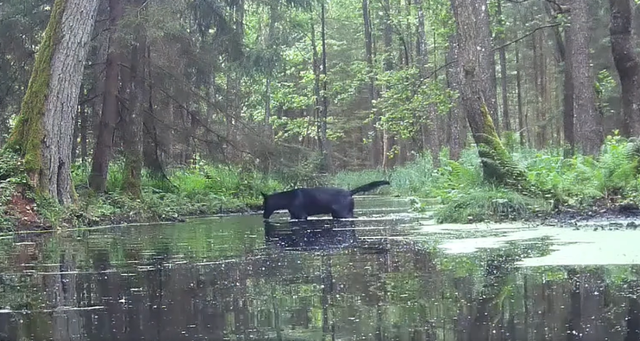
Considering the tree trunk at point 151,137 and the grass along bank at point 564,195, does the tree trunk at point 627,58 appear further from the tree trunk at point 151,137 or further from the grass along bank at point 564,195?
the tree trunk at point 151,137

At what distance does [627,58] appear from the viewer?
51.4 feet

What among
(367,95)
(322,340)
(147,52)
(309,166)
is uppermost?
(367,95)

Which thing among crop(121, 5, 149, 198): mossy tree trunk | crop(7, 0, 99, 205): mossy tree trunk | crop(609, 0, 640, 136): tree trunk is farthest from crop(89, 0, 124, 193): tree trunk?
crop(609, 0, 640, 136): tree trunk

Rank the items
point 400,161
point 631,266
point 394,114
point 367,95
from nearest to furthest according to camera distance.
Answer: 1. point 631,266
2. point 394,114
3. point 400,161
4. point 367,95

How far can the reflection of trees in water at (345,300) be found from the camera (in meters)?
3.02

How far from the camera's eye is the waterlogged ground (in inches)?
121

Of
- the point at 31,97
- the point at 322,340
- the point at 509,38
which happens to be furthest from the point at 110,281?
the point at 509,38

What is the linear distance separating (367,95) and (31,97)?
42916 millimetres

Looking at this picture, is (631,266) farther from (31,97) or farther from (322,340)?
(31,97)

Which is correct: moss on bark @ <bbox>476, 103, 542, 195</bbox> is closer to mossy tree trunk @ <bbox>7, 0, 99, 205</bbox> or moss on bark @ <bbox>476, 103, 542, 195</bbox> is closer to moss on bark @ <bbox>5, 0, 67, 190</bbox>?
mossy tree trunk @ <bbox>7, 0, 99, 205</bbox>

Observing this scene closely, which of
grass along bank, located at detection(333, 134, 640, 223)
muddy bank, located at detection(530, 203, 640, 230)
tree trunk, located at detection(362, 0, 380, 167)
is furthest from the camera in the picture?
tree trunk, located at detection(362, 0, 380, 167)

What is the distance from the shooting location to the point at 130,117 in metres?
15.8

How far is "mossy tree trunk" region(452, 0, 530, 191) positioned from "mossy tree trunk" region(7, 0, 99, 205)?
588cm

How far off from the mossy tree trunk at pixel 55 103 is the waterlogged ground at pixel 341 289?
417 centimetres
